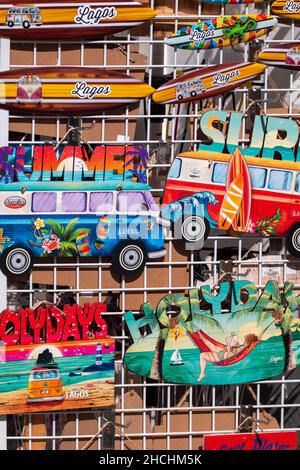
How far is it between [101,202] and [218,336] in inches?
15.0

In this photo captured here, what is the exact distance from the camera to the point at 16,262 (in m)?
1.76

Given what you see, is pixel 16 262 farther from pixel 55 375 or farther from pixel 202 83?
pixel 202 83

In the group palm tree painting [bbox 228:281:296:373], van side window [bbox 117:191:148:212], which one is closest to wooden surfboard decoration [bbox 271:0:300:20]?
van side window [bbox 117:191:148:212]

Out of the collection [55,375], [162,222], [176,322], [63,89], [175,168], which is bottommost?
[55,375]

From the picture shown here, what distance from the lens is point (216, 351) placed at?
1.81 meters

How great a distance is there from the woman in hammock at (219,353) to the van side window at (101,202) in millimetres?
373

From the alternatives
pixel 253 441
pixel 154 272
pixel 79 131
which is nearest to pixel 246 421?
pixel 253 441

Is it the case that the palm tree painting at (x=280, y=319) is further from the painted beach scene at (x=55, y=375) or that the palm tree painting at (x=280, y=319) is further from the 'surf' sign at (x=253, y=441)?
the painted beach scene at (x=55, y=375)

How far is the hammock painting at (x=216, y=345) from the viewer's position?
1805 mm

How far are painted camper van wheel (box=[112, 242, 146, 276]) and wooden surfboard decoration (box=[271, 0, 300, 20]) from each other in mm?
576

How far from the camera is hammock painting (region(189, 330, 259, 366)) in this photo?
5.92ft

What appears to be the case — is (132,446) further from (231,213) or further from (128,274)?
(231,213)

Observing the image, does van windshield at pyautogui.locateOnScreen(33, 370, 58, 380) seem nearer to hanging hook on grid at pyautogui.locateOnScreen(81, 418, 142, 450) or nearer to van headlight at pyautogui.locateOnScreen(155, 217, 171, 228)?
hanging hook on grid at pyautogui.locateOnScreen(81, 418, 142, 450)

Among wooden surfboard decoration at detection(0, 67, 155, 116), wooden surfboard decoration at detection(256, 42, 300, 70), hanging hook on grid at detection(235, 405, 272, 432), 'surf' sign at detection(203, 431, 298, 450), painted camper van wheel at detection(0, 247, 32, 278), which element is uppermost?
wooden surfboard decoration at detection(256, 42, 300, 70)
